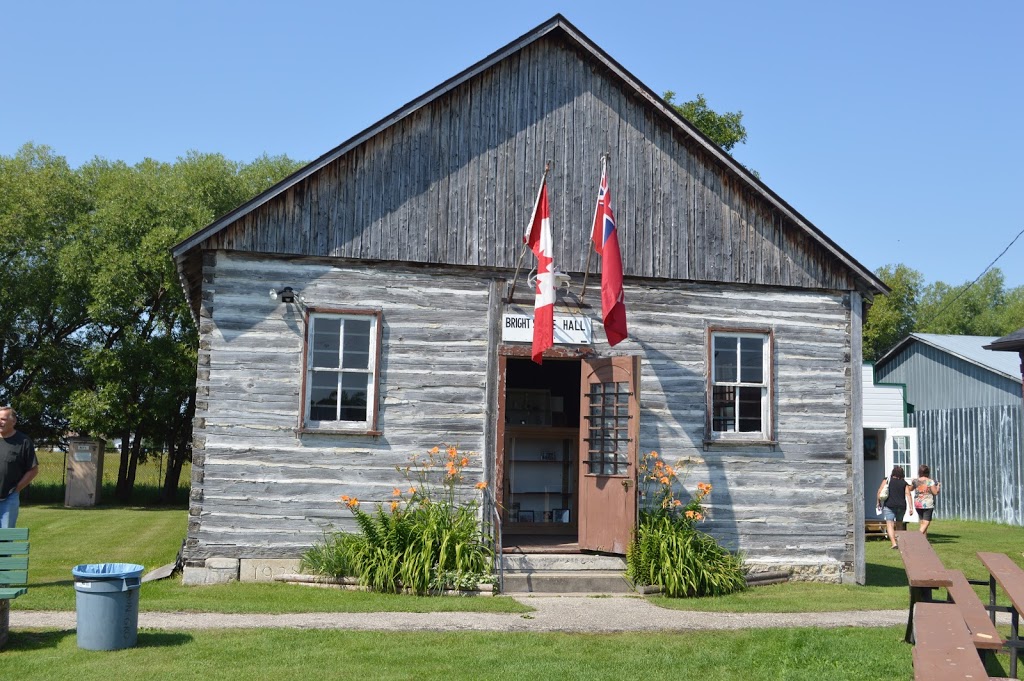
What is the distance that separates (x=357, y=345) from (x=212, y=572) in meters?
3.35

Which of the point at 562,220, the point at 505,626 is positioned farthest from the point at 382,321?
the point at 505,626

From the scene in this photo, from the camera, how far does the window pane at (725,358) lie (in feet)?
48.0

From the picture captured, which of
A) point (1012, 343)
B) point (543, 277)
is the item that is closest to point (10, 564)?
→ point (543, 277)

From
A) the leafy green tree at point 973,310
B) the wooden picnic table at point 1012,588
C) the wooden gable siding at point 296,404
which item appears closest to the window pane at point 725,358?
the wooden gable siding at point 296,404

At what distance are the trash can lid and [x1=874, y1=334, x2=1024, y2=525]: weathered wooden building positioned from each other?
19.9m

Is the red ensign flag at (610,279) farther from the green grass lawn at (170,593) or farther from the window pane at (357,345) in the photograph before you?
the green grass lawn at (170,593)

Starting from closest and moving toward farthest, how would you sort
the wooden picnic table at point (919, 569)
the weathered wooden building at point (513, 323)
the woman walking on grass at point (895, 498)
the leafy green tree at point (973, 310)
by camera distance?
1. the wooden picnic table at point (919, 569)
2. the weathered wooden building at point (513, 323)
3. the woman walking on grass at point (895, 498)
4. the leafy green tree at point (973, 310)

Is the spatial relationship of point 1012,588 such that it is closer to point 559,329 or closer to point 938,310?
point 559,329

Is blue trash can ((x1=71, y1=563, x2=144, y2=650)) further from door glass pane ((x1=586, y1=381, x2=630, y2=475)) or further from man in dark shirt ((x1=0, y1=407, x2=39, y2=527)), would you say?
door glass pane ((x1=586, y1=381, x2=630, y2=475))

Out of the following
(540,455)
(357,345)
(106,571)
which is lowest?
(106,571)

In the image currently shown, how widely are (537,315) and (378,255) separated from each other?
2.30 m

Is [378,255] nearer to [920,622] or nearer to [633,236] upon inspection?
[633,236]

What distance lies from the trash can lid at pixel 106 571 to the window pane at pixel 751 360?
876cm

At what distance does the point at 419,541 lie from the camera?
499 inches
